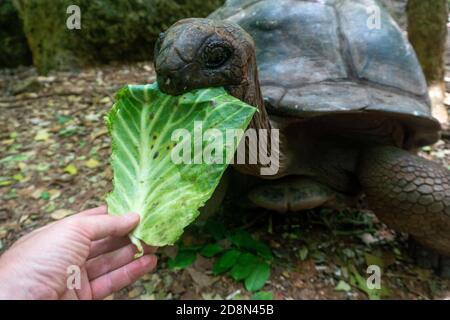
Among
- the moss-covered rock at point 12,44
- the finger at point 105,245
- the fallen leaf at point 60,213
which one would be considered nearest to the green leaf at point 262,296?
the finger at point 105,245

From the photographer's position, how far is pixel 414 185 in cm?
195

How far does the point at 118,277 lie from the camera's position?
1680 millimetres

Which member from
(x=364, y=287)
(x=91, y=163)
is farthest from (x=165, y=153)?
(x=91, y=163)

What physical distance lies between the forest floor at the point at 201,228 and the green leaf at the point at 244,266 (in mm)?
40

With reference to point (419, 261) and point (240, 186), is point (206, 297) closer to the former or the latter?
point (240, 186)

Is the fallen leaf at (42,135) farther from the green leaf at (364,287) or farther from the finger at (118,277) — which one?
the green leaf at (364,287)

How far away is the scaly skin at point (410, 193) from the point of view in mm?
1939

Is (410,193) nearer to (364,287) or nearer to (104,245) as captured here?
(364,287)

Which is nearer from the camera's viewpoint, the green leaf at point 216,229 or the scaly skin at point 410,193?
the scaly skin at point 410,193

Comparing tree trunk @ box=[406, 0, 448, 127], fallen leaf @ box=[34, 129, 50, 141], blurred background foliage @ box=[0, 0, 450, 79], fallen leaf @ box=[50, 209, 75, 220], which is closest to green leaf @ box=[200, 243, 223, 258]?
fallen leaf @ box=[50, 209, 75, 220]

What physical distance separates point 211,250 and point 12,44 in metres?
4.18

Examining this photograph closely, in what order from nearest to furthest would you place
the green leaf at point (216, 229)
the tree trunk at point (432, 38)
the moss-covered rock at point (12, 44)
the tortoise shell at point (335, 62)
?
the tortoise shell at point (335, 62) < the green leaf at point (216, 229) < the tree trunk at point (432, 38) < the moss-covered rock at point (12, 44)
